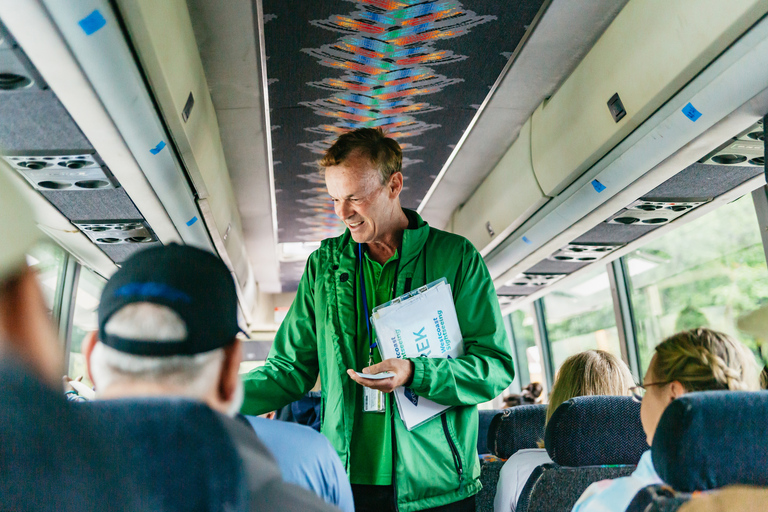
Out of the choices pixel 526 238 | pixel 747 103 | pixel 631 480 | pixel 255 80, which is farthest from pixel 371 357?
pixel 526 238

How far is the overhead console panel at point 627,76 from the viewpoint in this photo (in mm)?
2412

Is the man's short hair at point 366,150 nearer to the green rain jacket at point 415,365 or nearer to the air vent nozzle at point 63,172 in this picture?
the green rain jacket at point 415,365

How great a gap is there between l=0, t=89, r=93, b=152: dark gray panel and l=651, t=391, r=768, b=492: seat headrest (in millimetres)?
2305

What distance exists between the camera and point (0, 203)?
0.46 metres

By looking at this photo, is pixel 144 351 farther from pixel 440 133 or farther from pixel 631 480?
pixel 440 133

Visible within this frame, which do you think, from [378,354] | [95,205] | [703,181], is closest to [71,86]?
[378,354]

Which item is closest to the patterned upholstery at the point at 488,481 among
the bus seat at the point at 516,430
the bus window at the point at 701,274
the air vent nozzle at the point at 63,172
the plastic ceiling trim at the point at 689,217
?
the bus seat at the point at 516,430

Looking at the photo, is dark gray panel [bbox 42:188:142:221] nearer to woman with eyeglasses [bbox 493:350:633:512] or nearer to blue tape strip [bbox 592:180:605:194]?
woman with eyeglasses [bbox 493:350:633:512]

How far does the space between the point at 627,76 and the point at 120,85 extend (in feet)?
7.07

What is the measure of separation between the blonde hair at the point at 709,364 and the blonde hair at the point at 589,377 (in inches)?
49.4

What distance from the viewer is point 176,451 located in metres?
0.65

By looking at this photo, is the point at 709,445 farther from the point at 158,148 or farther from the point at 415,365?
the point at 158,148

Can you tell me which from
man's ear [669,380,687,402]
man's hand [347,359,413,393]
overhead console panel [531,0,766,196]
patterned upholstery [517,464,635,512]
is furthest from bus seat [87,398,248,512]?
overhead console panel [531,0,766,196]

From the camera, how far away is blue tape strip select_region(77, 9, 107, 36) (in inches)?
77.0
